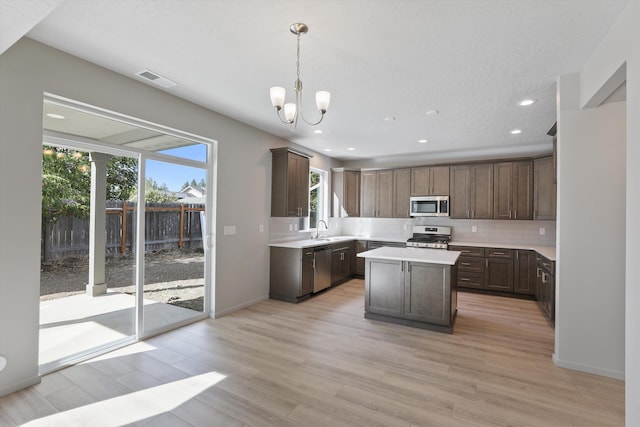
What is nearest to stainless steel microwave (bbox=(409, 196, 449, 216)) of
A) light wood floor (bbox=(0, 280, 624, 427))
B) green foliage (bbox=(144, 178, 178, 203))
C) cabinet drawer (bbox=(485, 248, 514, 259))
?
cabinet drawer (bbox=(485, 248, 514, 259))

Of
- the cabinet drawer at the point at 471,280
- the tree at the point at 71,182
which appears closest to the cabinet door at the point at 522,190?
the cabinet drawer at the point at 471,280

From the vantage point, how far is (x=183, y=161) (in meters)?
3.72

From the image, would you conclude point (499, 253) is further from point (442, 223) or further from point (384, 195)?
point (384, 195)

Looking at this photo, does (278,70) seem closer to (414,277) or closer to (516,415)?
(414,277)

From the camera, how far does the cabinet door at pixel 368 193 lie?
672cm

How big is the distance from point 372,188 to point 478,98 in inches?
138

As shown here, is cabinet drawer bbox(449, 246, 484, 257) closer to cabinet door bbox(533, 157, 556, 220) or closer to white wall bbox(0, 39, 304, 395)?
cabinet door bbox(533, 157, 556, 220)

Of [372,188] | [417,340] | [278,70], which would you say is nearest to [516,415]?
[417,340]

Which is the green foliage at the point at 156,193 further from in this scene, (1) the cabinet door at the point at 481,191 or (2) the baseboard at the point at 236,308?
(1) the cabinet door at the point at 481,191

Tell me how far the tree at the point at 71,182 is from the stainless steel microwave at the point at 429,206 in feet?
16.6

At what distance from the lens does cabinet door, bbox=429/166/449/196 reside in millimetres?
5949

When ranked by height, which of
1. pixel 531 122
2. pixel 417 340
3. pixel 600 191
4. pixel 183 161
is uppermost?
pixel 531 122

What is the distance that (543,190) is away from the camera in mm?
4980

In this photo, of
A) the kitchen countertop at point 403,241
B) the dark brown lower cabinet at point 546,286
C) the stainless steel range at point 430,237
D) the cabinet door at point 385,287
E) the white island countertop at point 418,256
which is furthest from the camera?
the stainless steel range at point 430,237
